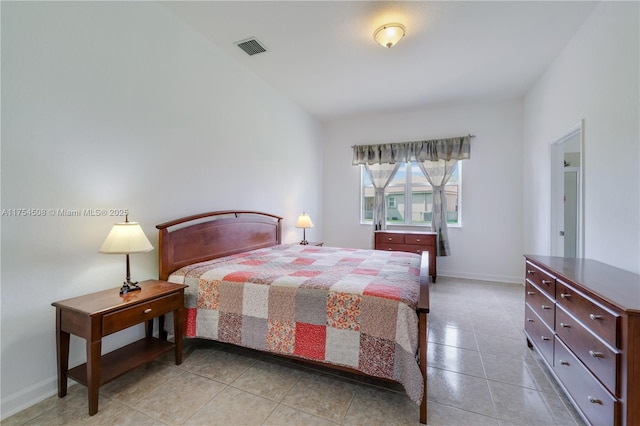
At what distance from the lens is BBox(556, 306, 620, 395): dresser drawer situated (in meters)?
1.22

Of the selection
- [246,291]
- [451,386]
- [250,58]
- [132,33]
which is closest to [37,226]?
[246,291]

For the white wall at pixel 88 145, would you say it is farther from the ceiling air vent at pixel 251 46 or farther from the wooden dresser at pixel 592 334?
the wooden dresser at pixel 592 334

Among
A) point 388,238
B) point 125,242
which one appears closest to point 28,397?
point 125,242

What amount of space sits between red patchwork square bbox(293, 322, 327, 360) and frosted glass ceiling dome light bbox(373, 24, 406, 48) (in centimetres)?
264

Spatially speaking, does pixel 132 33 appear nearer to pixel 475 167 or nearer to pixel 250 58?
pixel 250 58

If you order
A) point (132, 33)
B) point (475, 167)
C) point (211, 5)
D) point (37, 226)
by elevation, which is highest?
point (211, 5)

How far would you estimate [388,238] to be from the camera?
4.71 meters

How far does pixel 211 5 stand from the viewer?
2.38 meters

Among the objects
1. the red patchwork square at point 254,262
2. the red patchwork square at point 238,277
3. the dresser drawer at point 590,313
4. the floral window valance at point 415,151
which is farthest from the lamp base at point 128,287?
the floral window valance at point 415,151

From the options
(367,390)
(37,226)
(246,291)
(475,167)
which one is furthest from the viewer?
(475,167)

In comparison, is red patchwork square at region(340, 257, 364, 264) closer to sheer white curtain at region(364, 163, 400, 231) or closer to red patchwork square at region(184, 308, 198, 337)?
red patchwork square at region(184, 308, 198, 337)

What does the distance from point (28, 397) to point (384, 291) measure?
89.1 inches

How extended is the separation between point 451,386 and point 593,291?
1055mm

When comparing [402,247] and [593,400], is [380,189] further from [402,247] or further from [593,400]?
[593,400]
